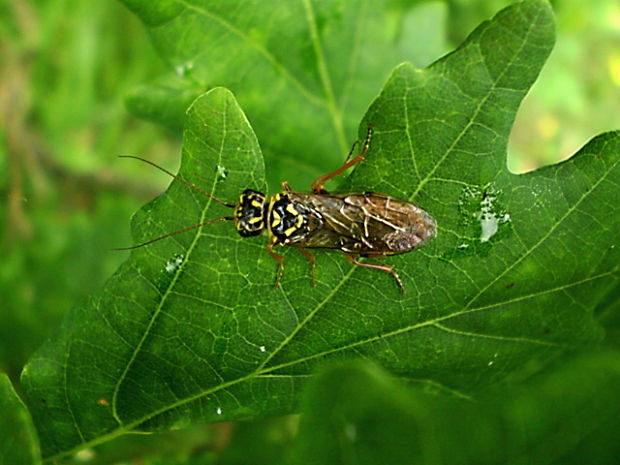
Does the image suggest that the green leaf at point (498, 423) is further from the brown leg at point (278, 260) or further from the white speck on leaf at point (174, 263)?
the white speck on leaf at point (174, 263)

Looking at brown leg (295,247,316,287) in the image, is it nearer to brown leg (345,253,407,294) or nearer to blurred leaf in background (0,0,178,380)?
brown leg (345,253,407,294)

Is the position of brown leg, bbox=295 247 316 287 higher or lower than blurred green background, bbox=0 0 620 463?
lower

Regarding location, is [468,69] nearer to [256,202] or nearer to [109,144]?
[256,202]

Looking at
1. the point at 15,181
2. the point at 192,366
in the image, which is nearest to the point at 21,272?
the point at 15,181

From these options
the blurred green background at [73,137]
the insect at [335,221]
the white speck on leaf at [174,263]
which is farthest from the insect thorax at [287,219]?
the blurred green background at [73,137]

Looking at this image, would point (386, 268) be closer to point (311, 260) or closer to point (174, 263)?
point (311, 260)

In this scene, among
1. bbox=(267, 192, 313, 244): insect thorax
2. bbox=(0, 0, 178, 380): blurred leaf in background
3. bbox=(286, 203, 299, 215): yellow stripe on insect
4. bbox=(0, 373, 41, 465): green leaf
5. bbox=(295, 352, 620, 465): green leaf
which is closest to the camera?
bbox=(295, 352, 620, 465): green leaf

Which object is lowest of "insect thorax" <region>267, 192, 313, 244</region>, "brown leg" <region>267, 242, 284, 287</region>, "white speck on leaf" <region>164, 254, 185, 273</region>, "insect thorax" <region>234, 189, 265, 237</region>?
"white speck on leaf" <region>164, 254, 185, 273</region>

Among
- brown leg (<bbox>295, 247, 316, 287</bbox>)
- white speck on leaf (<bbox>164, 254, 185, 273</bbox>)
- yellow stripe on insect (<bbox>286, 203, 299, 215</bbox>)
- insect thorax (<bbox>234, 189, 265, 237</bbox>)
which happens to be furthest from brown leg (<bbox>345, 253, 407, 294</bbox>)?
white speck on leaf (<bbox>164, 254, 185, 273</bbox>)
